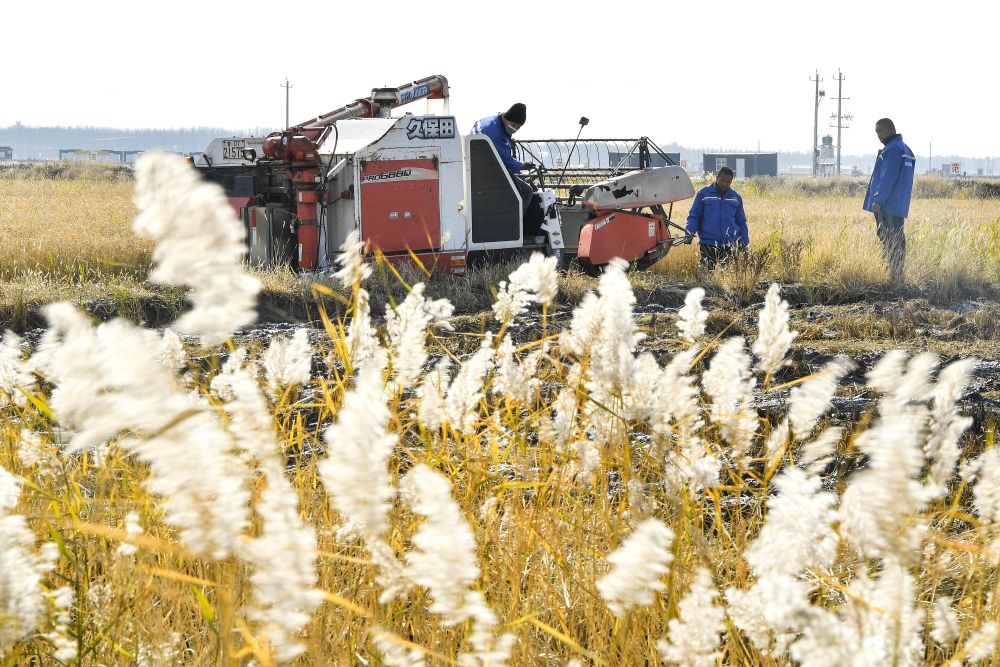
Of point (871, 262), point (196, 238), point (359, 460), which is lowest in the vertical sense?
point (871, 262)

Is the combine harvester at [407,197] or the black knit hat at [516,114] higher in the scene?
the black knit hat at [516,114]

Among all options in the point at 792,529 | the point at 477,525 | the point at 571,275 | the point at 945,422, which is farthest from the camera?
the point at 571,275

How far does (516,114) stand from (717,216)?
8.59 feet

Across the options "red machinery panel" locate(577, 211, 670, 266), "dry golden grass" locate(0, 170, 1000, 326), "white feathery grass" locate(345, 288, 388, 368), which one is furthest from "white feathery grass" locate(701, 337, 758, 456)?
"red machinery panel" locate(577, 211, 670, 266)

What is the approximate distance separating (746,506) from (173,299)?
6562mm

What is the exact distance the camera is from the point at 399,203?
32.1 ft

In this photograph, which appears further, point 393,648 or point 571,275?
point 571,275

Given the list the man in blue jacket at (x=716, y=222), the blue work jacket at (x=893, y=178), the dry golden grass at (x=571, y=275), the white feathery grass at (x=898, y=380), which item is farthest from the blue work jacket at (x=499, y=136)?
the white feathery grass at (x=898, y=380)

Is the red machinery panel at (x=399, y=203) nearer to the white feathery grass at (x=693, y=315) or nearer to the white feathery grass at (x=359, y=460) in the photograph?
the white feathery grass at (x=693, y=315)

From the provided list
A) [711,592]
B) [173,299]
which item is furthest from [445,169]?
[711,592]

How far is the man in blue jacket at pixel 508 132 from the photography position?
10.6m

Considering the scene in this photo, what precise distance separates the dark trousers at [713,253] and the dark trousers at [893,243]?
1594 millimetres

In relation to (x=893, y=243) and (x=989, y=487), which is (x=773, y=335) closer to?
(x=989, y=487)

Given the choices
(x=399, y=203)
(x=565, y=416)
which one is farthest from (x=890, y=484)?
(x=399, y=203)
